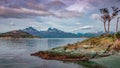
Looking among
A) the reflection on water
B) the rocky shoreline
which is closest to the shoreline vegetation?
the rocky shoreline

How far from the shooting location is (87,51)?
60469mm

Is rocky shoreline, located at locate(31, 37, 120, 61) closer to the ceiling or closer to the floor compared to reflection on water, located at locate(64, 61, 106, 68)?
closer to the ceiling

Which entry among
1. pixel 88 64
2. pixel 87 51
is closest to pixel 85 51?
pixel 87 51

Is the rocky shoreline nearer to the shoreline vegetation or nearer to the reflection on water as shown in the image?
the shoreline vegetation

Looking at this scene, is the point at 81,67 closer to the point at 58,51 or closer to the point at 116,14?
the point at 58,51

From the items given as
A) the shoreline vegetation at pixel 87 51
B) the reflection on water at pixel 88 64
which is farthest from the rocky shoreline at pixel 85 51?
the reflection on water at pixel 88 64

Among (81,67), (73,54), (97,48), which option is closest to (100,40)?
(97,48)

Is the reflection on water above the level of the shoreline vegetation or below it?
below

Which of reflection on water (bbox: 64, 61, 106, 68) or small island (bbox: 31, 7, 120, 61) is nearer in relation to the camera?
reflection on water (bbox: 64, 61, 106, 68)

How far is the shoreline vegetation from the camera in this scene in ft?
189

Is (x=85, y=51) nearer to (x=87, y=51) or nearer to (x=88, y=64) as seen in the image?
(x=87, y=51)

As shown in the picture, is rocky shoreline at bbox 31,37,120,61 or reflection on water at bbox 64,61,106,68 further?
rocky shoreline at bbox 31,37,120,61

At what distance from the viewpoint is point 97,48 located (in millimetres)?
61500

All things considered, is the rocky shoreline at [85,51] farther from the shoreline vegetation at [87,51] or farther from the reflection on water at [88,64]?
the reflection on water at [88,64]
